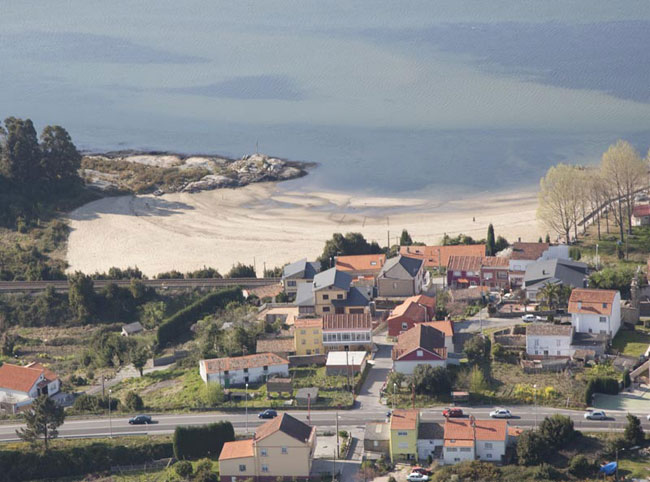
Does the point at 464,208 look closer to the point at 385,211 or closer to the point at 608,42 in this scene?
the point at 385,211

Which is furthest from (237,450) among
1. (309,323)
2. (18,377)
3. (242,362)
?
(18,377)

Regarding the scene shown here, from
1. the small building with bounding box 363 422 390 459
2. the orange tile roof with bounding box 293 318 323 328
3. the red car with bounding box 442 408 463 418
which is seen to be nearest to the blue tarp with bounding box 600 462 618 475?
the red car with bounding box 442 408 463 418

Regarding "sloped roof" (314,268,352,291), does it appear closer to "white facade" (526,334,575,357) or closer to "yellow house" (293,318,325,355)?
"yellow house" (293,318,325,355)

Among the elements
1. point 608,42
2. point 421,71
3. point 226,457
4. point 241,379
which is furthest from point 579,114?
point 226,457

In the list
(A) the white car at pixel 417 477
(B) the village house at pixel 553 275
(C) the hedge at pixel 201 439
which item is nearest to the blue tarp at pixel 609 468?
(A) the white car at pixel 417 477

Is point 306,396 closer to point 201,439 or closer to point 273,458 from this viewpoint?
point 201,439
